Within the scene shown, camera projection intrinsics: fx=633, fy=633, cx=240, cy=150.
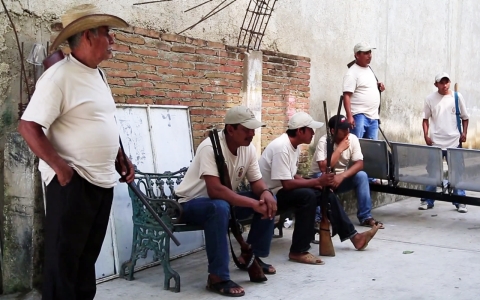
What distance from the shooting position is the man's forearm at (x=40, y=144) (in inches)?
122

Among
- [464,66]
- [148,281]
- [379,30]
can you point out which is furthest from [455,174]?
[464,66]

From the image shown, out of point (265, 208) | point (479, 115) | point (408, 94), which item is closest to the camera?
point (265, 208)

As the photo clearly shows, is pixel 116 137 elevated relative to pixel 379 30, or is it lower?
lower

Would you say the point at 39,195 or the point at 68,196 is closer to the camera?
the point at 68,196

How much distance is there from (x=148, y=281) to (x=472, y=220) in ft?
14.7

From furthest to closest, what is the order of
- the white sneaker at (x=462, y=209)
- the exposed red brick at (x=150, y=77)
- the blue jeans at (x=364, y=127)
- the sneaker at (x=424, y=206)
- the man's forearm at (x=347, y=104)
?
the sneaker at (x=424, y=206) → the white sneaker at (x=462, y=209) → the blue jeans at (x=364, y=127) → the man's forearm at (x=347, y=104) → the exposed red brick at (x=150, y=77)

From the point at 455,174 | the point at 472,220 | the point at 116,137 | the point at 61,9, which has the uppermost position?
the point at 61,9

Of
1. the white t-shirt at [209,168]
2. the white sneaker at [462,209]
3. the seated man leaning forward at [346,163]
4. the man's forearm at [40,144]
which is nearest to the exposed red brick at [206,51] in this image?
the seated man leaning forward at [346,163]

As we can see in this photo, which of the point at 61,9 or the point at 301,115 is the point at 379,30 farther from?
the point at 61,9

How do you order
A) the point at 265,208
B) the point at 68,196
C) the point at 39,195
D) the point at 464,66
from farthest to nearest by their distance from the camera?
1. the point at 464,66
2. the point at 265,208
3. the point at 39,195
4. the point at 68,196

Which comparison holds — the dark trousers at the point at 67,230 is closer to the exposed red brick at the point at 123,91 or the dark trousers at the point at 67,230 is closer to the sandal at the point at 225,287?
the sandal at the point at 225,287

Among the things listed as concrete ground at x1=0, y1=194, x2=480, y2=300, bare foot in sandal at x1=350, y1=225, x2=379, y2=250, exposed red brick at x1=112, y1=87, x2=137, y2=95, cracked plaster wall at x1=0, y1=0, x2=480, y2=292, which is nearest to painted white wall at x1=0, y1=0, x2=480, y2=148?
cracked plaster wall at x1=0, y1=0, x2=480, y2=292

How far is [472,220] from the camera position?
764 cm

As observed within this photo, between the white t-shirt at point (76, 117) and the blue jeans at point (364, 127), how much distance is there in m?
4.71
